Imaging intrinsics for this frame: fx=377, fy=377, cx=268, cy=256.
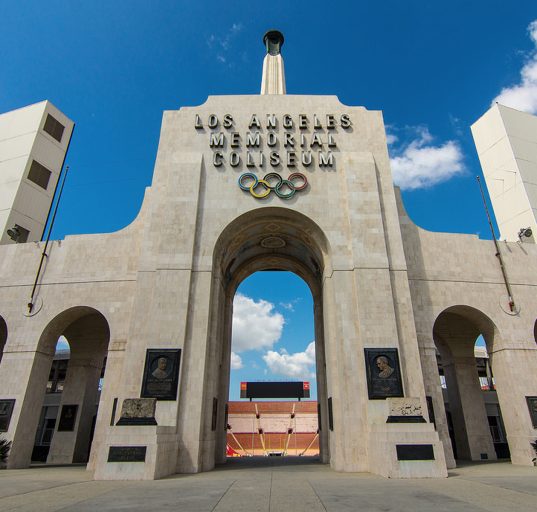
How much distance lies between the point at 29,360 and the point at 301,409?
43137 mm

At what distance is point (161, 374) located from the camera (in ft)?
59.6

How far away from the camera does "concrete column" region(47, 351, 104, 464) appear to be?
2567 centimetres

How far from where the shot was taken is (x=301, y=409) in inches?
2207

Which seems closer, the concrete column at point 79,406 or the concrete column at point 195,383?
the concrete column at point 195,383

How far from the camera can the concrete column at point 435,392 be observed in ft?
61.9

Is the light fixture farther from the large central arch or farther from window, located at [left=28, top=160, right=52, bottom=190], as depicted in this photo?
window, located at [left=28, top=160, right=52, bottom=190]

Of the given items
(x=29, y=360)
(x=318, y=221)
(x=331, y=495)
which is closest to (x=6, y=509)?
(x=331, y=495)

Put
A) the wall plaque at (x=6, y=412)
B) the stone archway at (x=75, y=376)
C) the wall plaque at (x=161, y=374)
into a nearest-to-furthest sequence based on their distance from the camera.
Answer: the wall plaque at (x=161, y=374) < the wall plaque at (x=6, y=412) < the stone archway at (x=75, y=376)


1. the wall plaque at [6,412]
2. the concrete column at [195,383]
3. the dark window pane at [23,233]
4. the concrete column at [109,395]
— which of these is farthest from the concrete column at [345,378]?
the dark window pane at [23,233]

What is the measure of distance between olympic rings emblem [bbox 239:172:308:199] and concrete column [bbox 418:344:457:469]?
1120cm

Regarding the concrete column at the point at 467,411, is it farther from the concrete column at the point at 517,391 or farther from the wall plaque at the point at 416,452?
the wall plaque at the point at 416,452

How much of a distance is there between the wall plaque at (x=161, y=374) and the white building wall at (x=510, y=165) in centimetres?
3153

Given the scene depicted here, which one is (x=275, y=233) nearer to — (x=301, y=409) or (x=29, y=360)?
(x=29, y=360)

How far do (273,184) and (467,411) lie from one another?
2017cm
